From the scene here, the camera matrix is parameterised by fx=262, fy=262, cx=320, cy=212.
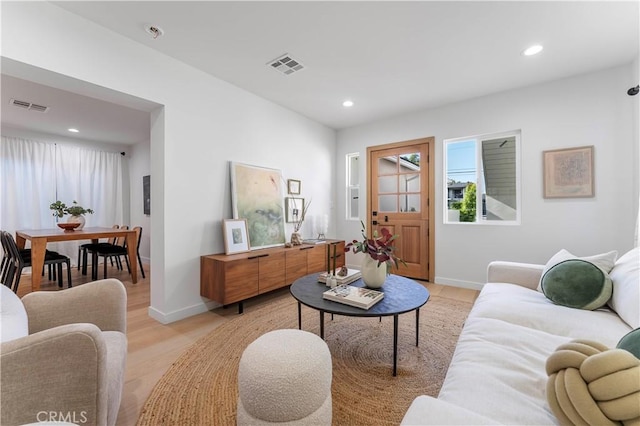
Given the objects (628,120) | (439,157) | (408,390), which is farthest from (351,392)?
(628,120)

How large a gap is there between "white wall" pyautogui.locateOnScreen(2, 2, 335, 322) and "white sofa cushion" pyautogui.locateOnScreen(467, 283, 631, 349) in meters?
2.58

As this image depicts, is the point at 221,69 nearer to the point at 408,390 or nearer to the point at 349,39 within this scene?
the point at 349,39

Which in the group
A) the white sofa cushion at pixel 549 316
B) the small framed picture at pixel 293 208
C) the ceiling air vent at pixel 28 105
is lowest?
the white sofa cushion at pixel 549 316

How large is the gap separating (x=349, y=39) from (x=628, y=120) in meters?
2.95

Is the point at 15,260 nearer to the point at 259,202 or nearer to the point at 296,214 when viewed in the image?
the point at 259,202

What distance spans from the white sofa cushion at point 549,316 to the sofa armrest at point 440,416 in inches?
29.7

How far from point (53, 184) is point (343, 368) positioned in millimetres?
6014

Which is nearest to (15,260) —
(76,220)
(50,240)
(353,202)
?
(50,240)

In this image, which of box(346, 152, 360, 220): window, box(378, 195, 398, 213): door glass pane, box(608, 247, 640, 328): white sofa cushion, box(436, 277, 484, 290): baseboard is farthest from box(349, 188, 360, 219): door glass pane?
box(608, 247, 640, 328): white sofa cushion

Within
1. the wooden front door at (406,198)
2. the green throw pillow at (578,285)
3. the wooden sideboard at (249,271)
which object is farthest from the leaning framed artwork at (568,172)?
the wooden sideboard at (249,271)

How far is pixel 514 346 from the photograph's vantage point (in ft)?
3.84

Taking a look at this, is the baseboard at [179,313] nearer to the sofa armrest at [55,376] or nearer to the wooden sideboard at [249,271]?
the wooden sideboard at [249,271]

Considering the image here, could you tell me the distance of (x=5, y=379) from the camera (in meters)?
0.85

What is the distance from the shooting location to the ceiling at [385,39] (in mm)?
1941
